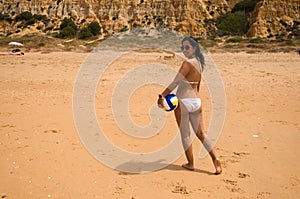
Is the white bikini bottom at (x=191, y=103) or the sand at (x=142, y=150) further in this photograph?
the white bikini bottom at (x=191, y=103)

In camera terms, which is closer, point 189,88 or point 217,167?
point 189,88

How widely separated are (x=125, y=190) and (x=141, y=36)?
3135cm

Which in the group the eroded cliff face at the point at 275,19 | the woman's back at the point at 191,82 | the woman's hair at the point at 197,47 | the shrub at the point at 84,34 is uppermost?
the woman's hair at the point at 197,47

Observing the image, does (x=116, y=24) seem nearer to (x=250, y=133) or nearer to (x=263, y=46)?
(x=263, y=46)

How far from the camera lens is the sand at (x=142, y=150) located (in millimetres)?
3858

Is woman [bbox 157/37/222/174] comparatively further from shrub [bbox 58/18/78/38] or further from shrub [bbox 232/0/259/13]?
shrub [bbox 232/0/259/13]

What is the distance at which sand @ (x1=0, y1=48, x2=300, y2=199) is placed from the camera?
386cm

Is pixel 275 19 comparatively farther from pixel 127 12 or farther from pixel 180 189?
pixel 180 189

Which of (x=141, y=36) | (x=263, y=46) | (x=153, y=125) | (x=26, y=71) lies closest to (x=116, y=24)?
(x=141, y=36)

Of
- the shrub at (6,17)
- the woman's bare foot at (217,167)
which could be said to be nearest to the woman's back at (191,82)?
the woman's bare foot at (217,167)

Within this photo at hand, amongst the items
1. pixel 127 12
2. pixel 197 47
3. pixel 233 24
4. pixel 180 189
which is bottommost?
pixel 233 24

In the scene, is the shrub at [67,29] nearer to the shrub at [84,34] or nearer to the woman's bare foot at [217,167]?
the shrub at [84,34]

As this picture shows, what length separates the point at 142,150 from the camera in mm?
5109

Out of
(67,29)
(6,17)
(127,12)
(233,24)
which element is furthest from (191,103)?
(6,17)
